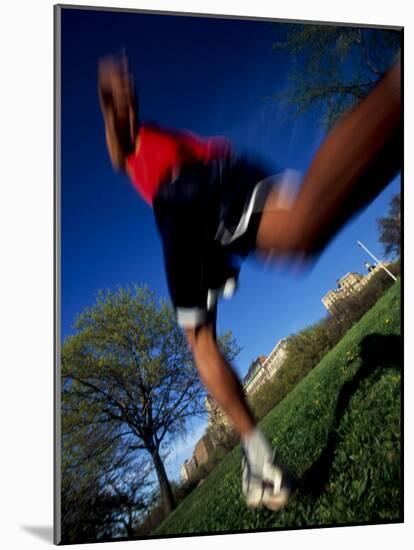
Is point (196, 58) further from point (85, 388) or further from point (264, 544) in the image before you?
point (264, 544)

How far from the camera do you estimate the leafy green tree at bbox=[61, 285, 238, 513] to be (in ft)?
15.4

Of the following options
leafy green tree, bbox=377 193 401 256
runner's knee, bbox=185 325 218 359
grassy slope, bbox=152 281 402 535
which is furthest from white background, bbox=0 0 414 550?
leafy green tree, bbox=377 193 401 256

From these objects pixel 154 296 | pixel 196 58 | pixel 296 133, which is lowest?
pixel 154 296

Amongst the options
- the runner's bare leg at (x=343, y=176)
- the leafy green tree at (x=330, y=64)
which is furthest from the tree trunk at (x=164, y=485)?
the leafy green tree at (x=330, y=64)

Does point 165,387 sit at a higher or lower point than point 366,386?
higher

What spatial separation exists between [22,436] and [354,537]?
175 centimetres

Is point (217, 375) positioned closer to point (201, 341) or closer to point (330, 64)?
point (201, 341)

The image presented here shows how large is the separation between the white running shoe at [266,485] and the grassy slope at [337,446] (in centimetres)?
4

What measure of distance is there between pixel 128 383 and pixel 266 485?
2.90ft

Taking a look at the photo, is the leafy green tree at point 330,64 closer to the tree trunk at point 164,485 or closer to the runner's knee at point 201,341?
the runner's knee at point 201,341

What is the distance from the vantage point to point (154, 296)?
4.83m

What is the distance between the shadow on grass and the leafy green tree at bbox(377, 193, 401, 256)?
478mm

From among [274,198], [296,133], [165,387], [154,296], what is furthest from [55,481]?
[296,133]

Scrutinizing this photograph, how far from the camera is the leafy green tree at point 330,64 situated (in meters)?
5.10
